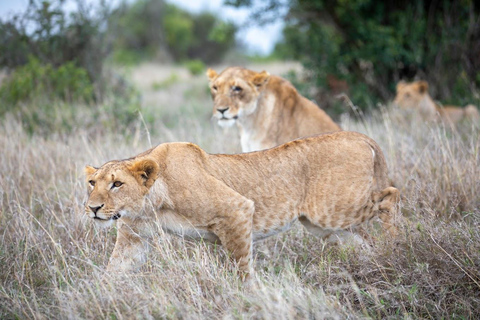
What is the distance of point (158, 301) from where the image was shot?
3.18 metres

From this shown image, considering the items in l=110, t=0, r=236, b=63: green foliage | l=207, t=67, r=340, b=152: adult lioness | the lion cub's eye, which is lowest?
l=110, t=0, r=236, b=63: green foliage

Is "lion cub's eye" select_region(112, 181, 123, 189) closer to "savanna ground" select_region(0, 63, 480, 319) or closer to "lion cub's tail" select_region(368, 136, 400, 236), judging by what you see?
"savanna ground" select_region(0, 63, 480, 319)

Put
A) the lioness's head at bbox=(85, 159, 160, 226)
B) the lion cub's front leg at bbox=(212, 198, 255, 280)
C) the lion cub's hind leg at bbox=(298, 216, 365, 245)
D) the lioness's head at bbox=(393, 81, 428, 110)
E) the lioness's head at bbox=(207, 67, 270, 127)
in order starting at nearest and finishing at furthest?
the lioness's head at bbox=(85, 159, 160, 226) → the lion cub's front leg at bbox=(212, 198, 255, 280) → the lion cub's hind leg at bbox=(298, 216, 365, 245) → the lioness's head at bbox=(207, 67, 270, 127) → the lioness's head at bbox=(393, 81, 428, 110)

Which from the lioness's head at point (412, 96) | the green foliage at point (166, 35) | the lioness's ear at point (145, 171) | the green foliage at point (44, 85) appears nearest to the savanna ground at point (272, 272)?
the lioness's ear at point (145, 171)

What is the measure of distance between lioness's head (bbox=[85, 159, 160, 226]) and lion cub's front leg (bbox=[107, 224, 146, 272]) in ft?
0.83

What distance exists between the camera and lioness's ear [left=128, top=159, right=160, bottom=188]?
3465 millimetres

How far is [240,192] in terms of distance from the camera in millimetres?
3961

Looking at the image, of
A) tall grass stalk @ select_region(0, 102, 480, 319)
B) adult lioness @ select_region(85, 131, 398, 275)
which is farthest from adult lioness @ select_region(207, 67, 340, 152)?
adult lioness @ select_region(85, 131, 398, 275)

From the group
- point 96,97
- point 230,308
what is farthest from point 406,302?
point 96,97

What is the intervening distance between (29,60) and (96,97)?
4.81 ft

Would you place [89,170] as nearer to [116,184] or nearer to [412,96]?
[116,184]

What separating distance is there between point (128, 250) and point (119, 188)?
1.88 feet

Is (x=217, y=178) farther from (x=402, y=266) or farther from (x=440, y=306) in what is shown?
(x=440, y=306)

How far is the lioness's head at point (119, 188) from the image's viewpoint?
3.38 m
